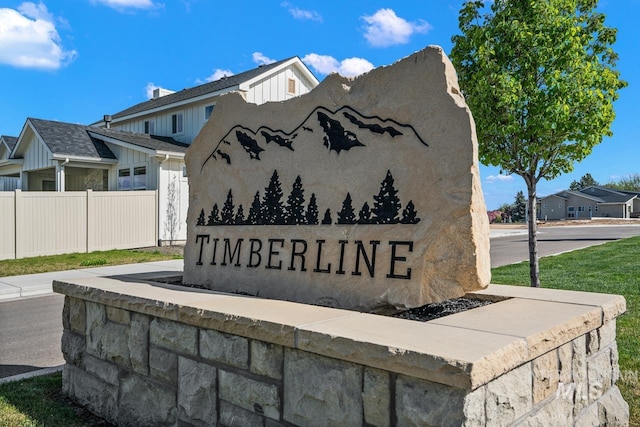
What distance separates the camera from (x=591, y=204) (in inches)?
2424

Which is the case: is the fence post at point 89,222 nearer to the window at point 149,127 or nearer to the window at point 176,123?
the window at point 176,123

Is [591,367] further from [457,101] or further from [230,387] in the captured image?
[230,387]

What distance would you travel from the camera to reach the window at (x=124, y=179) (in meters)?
18.3

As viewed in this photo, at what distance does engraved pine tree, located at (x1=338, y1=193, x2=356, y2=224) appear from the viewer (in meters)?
3.57

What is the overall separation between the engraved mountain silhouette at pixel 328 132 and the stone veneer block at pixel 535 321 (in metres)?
1.18

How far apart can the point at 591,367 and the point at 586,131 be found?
14.0 feet

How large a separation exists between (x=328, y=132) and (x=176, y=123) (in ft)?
60.9

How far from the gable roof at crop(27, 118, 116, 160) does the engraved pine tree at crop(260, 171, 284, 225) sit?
15.4 metres

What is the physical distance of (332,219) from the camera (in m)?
3.68

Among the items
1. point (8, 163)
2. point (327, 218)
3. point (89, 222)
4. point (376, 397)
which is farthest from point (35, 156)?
point (376, 397)

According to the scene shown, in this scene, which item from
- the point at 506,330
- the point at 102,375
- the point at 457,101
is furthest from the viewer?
the point at 102,375

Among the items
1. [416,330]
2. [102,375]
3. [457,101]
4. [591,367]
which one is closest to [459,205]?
[457,101]

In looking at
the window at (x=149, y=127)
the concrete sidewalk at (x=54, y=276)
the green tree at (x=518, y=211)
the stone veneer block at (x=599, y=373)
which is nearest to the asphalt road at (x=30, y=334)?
the concrete sidewalk at (x=54, y=276)

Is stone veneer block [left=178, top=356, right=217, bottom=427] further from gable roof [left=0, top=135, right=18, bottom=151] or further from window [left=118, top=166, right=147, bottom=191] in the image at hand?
gable roof [left=0, top=135, right=18, bottom=151]
